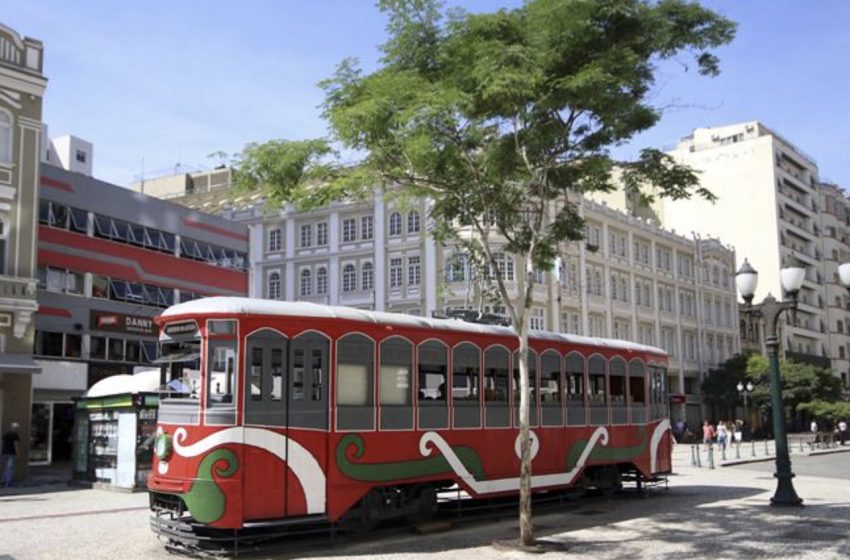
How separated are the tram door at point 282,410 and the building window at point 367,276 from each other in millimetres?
37758

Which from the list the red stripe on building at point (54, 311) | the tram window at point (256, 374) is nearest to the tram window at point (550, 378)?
the tram window at point (256, 374)

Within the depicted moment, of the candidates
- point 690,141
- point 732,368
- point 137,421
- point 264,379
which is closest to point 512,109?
point 264,379

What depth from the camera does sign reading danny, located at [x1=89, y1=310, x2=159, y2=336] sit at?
29922 millimetres

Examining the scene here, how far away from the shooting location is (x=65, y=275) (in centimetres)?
2917

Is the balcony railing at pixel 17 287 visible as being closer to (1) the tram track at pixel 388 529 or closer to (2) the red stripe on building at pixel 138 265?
(2) the red stripe on building at pixel 138 265

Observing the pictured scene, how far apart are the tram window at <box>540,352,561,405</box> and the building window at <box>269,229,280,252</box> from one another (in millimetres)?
39202

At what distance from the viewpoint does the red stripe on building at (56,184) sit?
1120 inches

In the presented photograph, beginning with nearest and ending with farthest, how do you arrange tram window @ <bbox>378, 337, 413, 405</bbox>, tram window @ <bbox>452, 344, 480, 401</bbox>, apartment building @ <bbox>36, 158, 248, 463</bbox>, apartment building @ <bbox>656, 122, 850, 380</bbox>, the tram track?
the tram track → tram window @ <bbox>378, 337, 413, 405</bbox> → tram window @ <bbox>452, 344, 480, 401</bbox> → apartment building @ <bbox>36, 158, 248, 463</bbox> → apartment building @ <bbox>656, 122, 850, 380</bbox>

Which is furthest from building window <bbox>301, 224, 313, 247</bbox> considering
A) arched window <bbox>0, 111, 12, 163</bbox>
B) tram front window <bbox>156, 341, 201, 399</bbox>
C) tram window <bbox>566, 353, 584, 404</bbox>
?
tram front window <bbox>156, 341, 201, 399</bbox>

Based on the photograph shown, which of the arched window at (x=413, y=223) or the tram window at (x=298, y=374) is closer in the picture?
the tram window at (x=298, y=374)

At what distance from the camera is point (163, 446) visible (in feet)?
39.0

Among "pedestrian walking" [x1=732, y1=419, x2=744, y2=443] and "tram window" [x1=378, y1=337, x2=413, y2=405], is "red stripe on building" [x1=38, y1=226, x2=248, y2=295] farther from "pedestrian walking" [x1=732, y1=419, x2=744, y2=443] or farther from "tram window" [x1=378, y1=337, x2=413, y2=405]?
"pedestrian walking" [x1=732, y1=419, x2=744, y2=443]

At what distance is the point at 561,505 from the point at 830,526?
4.91 metres

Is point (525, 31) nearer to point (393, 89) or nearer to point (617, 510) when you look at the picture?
point (393, 89)
